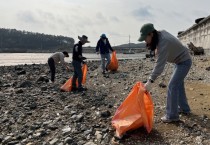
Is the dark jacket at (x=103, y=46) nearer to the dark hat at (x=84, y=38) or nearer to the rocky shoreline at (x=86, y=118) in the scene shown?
the rocky shoreline at (x=86, y=118)

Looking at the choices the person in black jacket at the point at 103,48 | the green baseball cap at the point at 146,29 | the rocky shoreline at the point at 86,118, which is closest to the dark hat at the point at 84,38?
the rocky shoreline at the point at 86,118

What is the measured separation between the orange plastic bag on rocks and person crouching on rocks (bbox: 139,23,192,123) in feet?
0.74

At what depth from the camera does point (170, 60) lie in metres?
6.99

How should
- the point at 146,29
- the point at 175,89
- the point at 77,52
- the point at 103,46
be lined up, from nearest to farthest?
the point at 146,29 → the point at 175,89 → the point at 77,52 → the point at 103,46

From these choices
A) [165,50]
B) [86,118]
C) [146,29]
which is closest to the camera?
[146,29]

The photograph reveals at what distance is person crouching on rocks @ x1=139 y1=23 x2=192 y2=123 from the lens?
259 inches

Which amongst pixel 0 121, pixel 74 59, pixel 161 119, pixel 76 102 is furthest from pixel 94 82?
pixel 161 119

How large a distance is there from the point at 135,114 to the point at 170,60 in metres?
1.28

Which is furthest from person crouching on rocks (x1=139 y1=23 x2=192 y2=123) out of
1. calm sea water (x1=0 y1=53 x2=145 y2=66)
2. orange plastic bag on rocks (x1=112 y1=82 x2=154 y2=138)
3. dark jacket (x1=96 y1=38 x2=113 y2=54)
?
calm sea water (x1=0 y1=53 x2=145 y2=66)

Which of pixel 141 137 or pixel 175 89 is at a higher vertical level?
pixel 175 89

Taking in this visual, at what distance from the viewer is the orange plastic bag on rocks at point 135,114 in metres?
6.51

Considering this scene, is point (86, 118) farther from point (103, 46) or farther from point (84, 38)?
point (103, 46)

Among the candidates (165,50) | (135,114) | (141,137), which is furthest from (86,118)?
(165,50)

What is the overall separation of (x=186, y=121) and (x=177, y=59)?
4.14ft
